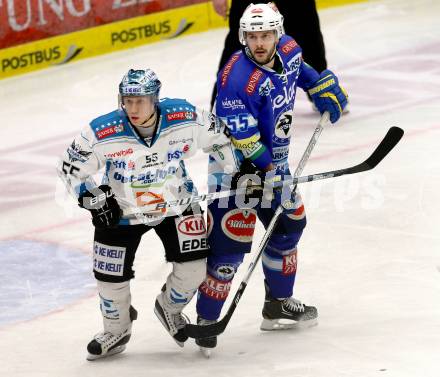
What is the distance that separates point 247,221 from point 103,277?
2.23ft

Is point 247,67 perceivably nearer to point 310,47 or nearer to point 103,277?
point 103,277

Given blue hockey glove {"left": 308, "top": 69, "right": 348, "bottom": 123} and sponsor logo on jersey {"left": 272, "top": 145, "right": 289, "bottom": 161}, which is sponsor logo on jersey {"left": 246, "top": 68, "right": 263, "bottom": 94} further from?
blue hockey glove {"left": 308, "top": 69, "right": 348, "bottom": 123}

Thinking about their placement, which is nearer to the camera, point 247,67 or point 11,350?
point 247,67

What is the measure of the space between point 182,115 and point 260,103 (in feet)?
1.23

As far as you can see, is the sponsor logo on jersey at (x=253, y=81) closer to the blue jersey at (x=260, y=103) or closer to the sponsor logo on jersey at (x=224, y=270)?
the blue jersey at (x=260, y=103)

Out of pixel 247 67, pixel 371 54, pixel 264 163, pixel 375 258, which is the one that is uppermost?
pixel 247 67

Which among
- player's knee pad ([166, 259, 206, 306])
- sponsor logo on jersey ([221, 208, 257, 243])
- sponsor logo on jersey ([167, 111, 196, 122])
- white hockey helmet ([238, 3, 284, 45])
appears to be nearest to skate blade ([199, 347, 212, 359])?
player's knee pad ([166, 259, 206, 306])

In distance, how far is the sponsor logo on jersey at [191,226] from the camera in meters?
5.29

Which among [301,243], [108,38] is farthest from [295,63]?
[108,38]

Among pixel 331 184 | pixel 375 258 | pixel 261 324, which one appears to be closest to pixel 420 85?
pixel 331 184

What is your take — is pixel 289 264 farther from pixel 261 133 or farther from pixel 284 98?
pixel 284 98

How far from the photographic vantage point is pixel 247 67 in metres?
5.33

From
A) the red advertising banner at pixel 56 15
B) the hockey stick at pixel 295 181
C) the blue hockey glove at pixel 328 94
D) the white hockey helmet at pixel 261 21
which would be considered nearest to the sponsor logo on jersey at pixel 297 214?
the hockey stick at pixel 295 181

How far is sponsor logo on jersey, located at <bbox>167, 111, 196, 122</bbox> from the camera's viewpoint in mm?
5156
